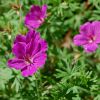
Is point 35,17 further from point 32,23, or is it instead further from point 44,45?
point 44,45

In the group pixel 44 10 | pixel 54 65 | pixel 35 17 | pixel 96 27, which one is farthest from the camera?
pixel 54 65

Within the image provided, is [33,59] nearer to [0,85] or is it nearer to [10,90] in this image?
[0,85]

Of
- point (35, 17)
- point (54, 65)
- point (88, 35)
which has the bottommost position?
point (54, 65)

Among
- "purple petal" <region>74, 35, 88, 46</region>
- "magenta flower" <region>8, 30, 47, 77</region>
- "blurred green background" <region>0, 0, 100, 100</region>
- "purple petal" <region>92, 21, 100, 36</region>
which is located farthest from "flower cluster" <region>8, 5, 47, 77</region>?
"purple petal" <region>92, 21, 100, 36</region>

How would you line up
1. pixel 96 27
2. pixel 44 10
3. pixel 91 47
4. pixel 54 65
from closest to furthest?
pixel 91 47 < pixel 96 27 < pixel 44 10 < pixel 54 65

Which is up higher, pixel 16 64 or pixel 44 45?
pixel 44 45

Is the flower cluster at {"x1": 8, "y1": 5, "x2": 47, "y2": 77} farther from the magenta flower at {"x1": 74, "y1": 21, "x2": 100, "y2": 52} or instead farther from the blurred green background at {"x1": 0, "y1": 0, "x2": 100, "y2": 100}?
the magenta flower at {"x1": 74, "y1": 21, "x2": 100, "y2": 52}

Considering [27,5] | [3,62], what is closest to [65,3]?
[27,5]

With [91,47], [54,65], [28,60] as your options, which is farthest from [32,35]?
[54,65]
